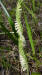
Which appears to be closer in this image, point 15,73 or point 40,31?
point 15,73

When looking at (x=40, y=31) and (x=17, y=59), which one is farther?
(x=40, y=31)

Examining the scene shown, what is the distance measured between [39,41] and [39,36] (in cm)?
5

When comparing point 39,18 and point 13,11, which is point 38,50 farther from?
point 13,11

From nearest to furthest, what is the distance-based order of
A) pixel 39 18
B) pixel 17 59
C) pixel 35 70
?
pixel 35 70 → pixel 17 59 → pixel 39 18

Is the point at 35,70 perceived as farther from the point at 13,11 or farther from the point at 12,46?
the point at 13,11

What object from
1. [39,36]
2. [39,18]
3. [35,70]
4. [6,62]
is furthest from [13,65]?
[39,18]

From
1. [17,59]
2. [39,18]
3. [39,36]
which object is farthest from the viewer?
[39,18]

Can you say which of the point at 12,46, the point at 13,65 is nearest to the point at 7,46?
the point at 12,46

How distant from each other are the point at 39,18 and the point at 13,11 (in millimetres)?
233

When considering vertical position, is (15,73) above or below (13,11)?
below

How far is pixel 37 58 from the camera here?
3.53 feet

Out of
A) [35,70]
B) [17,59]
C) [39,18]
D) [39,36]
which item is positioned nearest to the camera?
[35,70]

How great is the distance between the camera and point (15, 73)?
3.37 ft

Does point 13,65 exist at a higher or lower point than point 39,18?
lower
